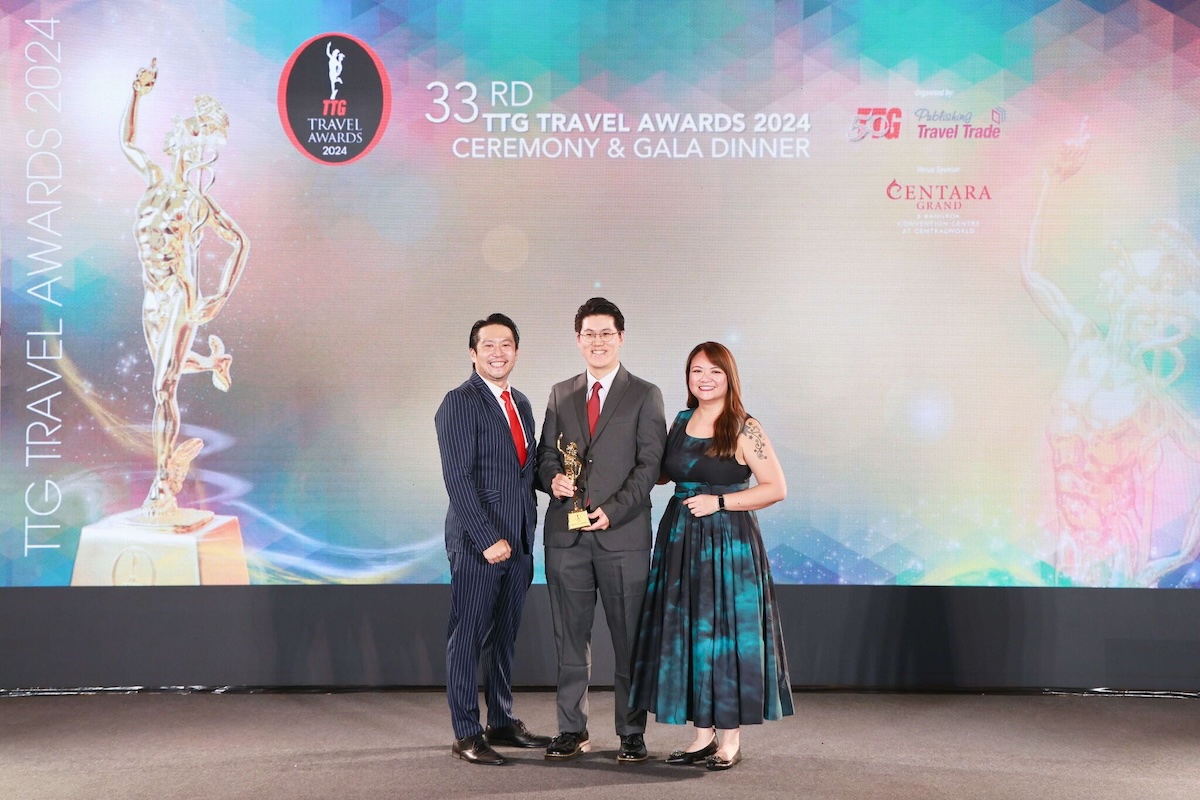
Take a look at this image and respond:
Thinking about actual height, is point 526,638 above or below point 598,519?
below

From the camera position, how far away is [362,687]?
455 centimetres

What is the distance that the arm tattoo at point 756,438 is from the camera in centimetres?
338

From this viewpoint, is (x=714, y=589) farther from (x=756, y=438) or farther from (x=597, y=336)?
(x=597, y=336)

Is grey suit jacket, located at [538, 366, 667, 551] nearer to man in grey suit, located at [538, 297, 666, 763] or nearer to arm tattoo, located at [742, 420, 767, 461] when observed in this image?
man in grey suit, located at [538, 297, 666, 763]

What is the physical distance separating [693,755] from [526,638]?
1.30 metres

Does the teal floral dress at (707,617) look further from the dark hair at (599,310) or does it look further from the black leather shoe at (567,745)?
the dark hair at (599,310)

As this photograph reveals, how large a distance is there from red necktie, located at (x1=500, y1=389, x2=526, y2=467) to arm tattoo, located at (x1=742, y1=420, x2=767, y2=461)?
2.58 ft

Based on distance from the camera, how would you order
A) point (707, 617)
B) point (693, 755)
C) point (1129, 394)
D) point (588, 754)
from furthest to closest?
1. point (1129, 394)
2. point (588, 754)
3. point (693, 755)
4. point (707, 617)

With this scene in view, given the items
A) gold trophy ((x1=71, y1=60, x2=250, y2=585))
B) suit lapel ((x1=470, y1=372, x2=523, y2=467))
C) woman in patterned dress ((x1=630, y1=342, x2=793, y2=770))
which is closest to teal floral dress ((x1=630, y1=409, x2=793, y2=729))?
woman in patterned dress ((x1=630, y1=342, x2=793, y2=770))

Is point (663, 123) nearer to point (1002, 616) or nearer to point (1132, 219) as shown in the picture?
point (1132, 219)

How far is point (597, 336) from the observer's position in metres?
3.46

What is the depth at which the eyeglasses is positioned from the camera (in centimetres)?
346

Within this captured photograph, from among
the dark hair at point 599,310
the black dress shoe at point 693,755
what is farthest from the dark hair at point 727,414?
the black dress shoe at point 693,755

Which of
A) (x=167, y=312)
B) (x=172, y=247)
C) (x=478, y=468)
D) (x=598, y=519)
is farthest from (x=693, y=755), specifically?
(x=172, y=247)
